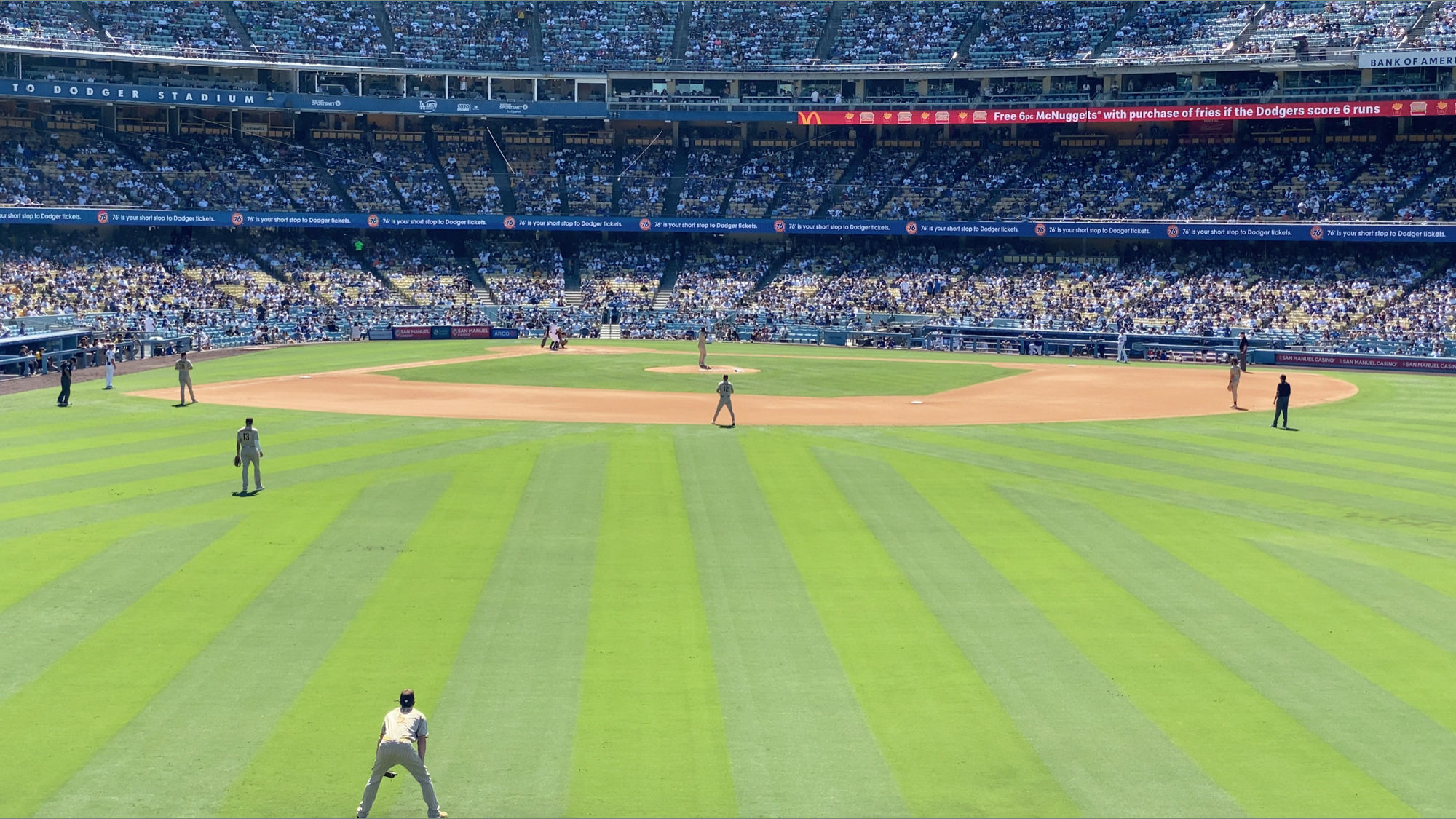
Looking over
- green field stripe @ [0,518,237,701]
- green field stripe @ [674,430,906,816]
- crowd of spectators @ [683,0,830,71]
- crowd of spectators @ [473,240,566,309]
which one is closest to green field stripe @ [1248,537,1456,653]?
green field stripe @ [674,430,906,816]

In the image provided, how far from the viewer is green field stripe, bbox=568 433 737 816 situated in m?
12.3

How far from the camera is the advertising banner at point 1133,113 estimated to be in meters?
66.2

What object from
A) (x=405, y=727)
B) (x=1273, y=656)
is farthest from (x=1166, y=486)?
(x=405, y=727)

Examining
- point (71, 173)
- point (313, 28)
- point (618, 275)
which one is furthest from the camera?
point (313, 28)

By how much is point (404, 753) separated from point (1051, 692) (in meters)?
7.41

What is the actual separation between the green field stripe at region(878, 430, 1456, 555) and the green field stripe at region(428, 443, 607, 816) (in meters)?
10.8

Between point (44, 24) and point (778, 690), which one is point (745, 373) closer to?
point (778, 690)

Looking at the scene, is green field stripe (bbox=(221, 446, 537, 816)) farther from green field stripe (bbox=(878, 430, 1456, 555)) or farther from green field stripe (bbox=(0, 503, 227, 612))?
green field stripe (bbox=(878, 430, 1456, 555))

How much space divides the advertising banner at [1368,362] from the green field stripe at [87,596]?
50.0 m

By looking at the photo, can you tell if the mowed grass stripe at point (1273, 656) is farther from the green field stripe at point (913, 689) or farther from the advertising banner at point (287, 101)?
the advertising banner at point (287, 101)

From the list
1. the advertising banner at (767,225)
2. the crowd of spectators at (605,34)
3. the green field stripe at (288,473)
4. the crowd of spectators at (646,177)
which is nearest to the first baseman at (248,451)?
the green field stripe at (288,473)

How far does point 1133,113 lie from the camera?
7206cm

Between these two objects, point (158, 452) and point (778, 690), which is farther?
point (158, 452)

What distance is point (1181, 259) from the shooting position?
2808 inches
